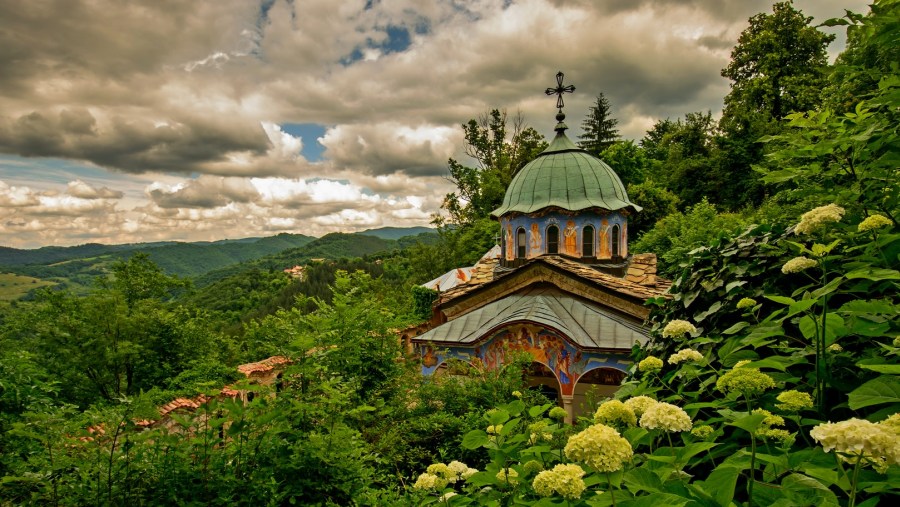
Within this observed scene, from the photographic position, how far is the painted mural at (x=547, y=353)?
913 centimetres

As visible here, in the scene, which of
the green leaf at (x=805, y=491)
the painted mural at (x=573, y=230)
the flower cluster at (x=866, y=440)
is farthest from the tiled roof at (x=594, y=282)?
the flower cluster at (x=866, y=440)

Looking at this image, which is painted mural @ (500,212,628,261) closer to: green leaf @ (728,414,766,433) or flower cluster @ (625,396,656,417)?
flower cluster @ (625,396,656,417)

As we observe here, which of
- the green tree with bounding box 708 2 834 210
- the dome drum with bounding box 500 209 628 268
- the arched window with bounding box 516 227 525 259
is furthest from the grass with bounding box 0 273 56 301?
the green tree with bounding box 708 2 834 210

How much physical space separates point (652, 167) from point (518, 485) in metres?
35.9

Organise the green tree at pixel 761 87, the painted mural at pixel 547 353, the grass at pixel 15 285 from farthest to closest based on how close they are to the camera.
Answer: the grass at pixel 15 285 < the green tree at pixel 761 87 < the painted mural at pixel 547 353

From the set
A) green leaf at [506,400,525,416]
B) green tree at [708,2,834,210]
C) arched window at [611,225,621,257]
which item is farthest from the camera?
green tree at [708,2,834,210]

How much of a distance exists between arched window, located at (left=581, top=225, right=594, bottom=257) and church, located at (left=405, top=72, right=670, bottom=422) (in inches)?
1.4

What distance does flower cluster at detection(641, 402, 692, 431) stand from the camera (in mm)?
1646

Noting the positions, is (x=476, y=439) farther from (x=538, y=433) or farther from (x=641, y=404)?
(x=641, y=404)

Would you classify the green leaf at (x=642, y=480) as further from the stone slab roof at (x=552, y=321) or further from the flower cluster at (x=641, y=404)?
the stone slab roof at (x=552, y=321)

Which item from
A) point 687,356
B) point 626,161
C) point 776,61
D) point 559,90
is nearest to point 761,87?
point 776,61

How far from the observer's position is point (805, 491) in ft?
4.73

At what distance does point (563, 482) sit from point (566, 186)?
44.7 ft

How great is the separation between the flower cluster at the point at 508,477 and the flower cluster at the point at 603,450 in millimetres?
666
